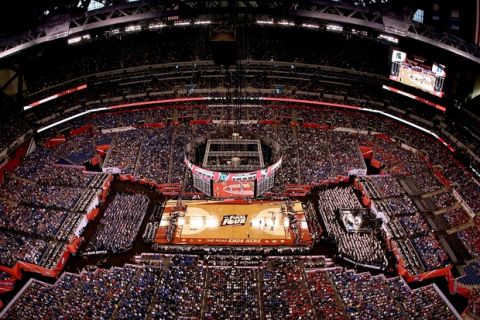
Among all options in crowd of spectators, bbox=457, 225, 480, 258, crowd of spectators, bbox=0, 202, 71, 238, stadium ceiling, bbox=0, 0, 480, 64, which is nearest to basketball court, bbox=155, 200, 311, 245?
crowd of spectators, bbox=0, 202, 71, 238

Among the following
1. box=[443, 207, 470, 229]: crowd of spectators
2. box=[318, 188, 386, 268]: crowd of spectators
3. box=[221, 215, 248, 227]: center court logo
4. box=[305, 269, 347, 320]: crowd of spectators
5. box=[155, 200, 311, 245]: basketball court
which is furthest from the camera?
box=[221, 215, 248, 227]: center court logo

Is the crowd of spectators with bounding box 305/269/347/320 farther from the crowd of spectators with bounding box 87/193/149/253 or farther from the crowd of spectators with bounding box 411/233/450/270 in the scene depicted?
the crowd of spectators with bounding box 87/193/149/253

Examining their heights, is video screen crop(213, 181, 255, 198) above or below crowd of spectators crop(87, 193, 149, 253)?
above

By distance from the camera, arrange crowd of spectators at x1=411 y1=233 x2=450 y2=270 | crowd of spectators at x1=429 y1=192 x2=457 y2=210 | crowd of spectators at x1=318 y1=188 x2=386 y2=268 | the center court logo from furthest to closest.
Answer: crowd of spectators at x1=429 y1=192 x2=457 y2=210, the center court logo, crowd of spectators at x1=318 y1=188 x2=386 y2=268, crowd of spectators at x1=411 y1=233 x2=450 y2=270

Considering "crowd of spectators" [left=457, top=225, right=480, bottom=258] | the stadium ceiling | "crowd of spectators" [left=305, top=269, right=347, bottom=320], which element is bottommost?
"crowd of spectators" [left=305, top=269, right=347, bottom=320]

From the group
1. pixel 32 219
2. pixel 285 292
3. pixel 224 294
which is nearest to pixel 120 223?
pixel 32 219

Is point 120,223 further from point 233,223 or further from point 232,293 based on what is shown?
point 232,293

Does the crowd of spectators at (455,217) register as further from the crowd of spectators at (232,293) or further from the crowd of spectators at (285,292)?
the crowd of spectators at (232,293)

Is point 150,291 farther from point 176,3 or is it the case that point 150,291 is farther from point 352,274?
point 176,3
